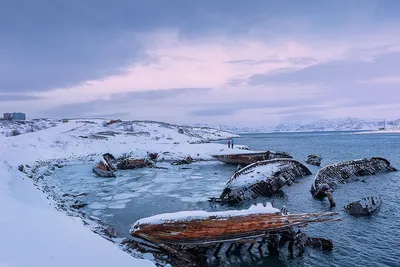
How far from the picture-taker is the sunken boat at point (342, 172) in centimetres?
2506

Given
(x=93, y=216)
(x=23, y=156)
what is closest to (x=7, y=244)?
(x=93, y=216)

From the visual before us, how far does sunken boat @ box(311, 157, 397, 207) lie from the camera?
2506 cm

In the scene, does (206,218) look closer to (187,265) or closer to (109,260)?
(187,265)

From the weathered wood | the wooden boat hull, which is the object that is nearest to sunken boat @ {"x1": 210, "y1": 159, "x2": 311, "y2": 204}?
the wooden boat hull

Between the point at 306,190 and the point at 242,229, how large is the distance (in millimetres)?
16839

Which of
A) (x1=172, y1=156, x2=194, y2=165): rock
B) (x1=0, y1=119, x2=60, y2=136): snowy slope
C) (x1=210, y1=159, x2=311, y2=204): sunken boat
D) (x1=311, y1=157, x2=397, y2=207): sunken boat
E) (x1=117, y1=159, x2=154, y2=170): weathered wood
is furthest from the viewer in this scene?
(x1=0, y1=119, x2=60, y2=136): snowy slope

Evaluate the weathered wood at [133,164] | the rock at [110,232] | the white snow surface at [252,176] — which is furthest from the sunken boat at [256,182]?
the weathered wood at [133,164]

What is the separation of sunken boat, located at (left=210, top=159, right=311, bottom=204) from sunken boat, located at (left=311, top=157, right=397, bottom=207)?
3.02 meters

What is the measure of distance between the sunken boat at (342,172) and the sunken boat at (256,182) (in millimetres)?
3021

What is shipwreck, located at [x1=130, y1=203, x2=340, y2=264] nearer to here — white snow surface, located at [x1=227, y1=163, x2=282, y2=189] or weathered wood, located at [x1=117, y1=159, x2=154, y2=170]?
white snow surface, located at [x1=227, y1=163, x2=282, y2=189]

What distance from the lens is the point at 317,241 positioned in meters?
14.3

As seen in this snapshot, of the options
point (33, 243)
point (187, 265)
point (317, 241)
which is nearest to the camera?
point (33, 243)

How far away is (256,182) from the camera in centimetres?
2534

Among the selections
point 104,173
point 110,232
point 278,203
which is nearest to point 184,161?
point 104,173
